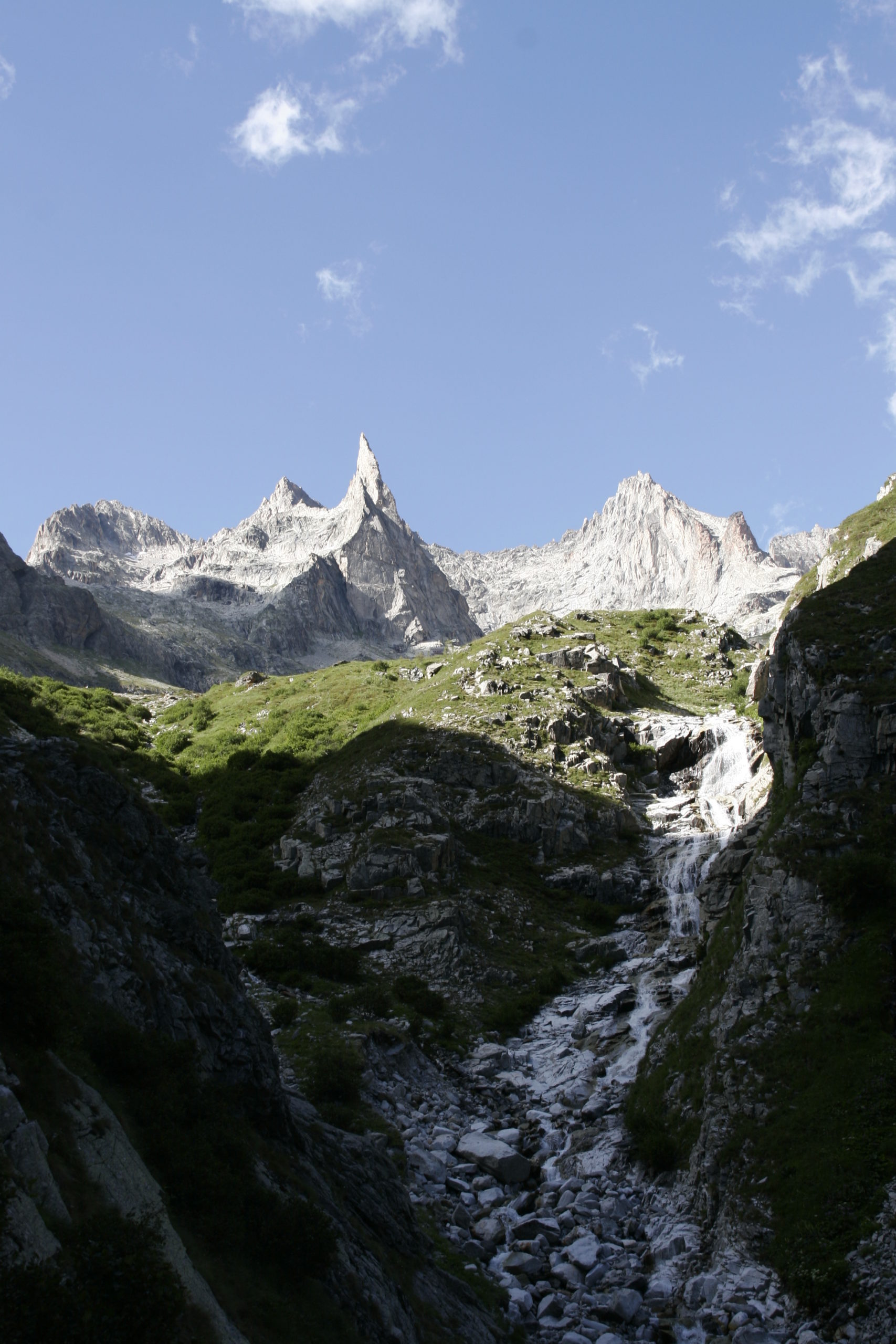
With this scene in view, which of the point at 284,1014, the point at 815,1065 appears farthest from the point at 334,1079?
the point at 815,1065

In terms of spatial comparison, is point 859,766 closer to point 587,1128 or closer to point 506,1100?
point 587,1128

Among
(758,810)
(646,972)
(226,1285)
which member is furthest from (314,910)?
(226,1285)

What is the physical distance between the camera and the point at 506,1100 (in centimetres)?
2989

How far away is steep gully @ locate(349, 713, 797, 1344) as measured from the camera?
18.8m

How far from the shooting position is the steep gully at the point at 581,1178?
18.8 metres

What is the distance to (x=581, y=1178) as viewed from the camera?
80.1 feet

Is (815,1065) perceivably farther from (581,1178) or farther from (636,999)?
(636,999)

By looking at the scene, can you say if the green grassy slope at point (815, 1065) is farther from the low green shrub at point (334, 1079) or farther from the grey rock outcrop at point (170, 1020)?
the low green shrub at point (334, 1079)

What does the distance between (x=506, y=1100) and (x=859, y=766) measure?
1737 centimetres

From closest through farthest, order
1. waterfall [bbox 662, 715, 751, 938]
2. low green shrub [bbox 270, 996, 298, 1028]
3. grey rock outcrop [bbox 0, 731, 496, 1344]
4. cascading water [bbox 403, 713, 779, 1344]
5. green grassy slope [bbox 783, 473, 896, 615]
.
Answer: grey rock outcrop [bbox 0, 731, 496, 1344] < cascading water [bbox 403, 713, 779, 1344] < low green shrub [bbox 270, 996, 298, 1028] < waterfall [bbox 662, 715, 751, 938] < green grassy slope [bbox 783, 473, 896, 615]

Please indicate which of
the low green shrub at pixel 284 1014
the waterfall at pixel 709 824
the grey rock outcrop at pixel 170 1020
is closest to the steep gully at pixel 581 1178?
the waterfall at pixel 709 824

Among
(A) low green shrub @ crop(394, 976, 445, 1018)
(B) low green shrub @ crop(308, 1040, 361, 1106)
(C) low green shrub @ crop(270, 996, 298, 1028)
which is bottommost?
(B) low green shrub @ crop(308, 1040, 361, 1106)

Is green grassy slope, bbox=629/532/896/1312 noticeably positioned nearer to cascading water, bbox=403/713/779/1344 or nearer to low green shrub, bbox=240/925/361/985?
cascading water, bbox=403/713/779/1344

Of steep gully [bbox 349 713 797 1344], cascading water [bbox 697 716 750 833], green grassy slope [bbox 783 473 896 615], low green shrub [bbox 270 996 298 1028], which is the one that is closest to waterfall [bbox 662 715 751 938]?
cascading water [bbox 697 716 750 833]
